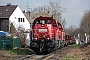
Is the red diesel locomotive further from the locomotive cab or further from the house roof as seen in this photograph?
the house roof

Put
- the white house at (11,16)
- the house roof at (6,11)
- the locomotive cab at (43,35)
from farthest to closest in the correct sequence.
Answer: the house roof at (6,11) → the white house at (11,16) → the locomotive cab at (43,35)

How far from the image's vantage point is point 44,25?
25.2m

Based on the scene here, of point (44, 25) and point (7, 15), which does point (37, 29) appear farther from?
point (7, 15)

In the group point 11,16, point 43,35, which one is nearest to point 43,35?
point 43,35

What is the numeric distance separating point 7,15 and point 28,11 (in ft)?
98.5

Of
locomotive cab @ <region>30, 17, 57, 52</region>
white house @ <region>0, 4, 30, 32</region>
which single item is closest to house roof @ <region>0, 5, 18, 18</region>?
white house @ <region>0, 4, 30, 32</region>

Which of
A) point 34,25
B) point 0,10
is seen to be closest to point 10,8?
point 0,10

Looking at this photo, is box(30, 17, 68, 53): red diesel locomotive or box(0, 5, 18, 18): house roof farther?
box(0, 5, 18, 18): house roof

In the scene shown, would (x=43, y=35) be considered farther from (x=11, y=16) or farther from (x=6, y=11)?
(x=6, y=11)

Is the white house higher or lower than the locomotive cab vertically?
higher

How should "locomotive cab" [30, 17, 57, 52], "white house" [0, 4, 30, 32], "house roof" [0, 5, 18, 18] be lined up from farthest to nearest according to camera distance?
"house roof" [0, 5, 18, 18] < "white house" [0, 4, 30, 32] < "locomotive cab" [30, 17, 57, 52]

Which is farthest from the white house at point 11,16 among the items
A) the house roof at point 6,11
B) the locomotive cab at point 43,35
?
the locomotive cab at point 43,35

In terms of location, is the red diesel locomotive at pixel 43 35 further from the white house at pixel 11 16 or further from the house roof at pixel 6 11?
the house roof at pixel 6 11

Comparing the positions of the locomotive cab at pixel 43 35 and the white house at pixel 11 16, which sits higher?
the white house at pixel 11 16
